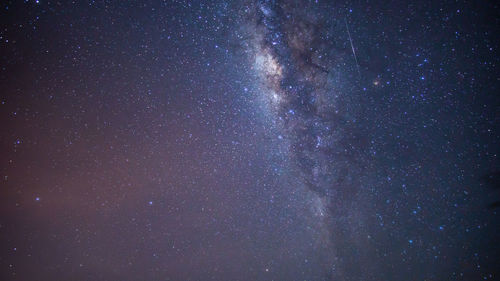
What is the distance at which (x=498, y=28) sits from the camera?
3010mm

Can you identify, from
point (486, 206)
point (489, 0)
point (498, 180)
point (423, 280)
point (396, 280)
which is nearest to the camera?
point (489, 0)

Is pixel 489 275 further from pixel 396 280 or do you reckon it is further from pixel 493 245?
pixel 396 280

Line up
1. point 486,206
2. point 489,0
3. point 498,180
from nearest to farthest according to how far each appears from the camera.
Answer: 1. point 489,0
2. point 498,180
3. point 486,206

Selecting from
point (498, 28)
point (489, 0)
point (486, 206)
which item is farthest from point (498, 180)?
point (489, 0)

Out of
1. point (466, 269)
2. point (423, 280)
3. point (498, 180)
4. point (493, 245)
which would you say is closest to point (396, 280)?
point (423, 280)

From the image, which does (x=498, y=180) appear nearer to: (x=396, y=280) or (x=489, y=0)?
(x=396, y=280)

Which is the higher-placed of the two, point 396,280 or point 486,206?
point 486,206

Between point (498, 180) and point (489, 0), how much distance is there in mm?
6823

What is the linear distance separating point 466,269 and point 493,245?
65.8 inches

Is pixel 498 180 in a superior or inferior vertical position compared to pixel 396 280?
superior

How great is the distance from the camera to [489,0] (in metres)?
2.84

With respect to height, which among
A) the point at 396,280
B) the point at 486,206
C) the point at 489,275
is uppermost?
the point at 486,206

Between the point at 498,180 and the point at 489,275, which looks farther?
the point at 489,275

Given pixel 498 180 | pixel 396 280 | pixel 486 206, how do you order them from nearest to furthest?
pixel 498 180, pixel 486 206, pixel 396 280
